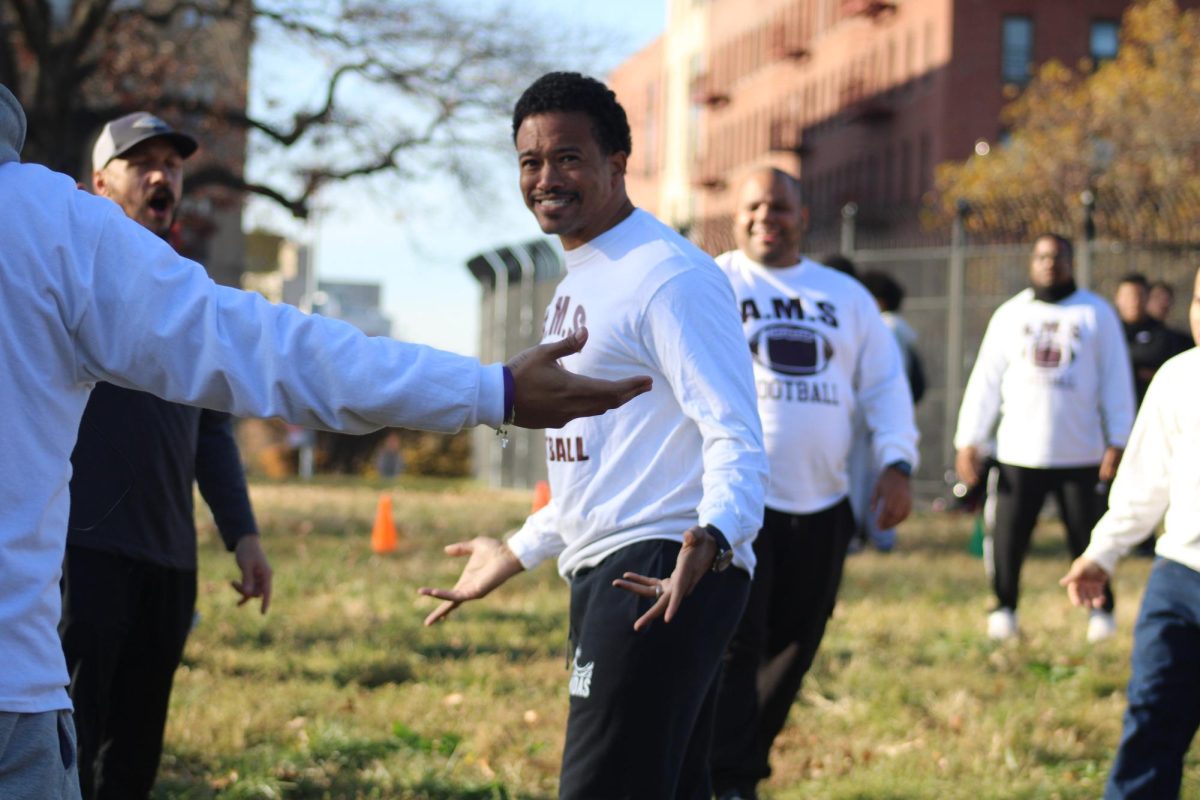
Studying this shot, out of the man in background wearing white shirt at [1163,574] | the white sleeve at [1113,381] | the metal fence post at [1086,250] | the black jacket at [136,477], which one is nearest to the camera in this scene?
the black jacket at [136,477]

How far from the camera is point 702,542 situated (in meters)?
4.03

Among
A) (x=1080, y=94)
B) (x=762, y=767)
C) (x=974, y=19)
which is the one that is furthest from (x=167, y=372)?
(x=974, y=19)

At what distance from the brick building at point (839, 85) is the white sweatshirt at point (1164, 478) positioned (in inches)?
797

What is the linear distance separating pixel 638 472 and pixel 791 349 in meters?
2.41

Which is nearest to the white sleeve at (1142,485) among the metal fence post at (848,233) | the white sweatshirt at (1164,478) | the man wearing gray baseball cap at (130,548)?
the white sweatshirt at (1164,478)

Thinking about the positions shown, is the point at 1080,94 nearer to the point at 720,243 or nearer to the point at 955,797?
the point at 720,243

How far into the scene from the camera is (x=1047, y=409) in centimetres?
1020

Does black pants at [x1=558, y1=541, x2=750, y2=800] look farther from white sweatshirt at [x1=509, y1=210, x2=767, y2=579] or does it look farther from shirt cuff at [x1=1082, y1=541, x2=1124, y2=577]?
shirt cuff at [x1=1082, y1=541, x2=1124, y2=577]

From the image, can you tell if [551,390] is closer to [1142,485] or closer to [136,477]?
[136,477]

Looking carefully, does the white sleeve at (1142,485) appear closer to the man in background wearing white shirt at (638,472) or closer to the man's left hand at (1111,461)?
the man in background wearing white shirt at (638,472)

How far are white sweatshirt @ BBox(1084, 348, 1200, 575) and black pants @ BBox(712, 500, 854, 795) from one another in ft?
4.26

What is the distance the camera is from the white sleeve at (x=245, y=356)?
2777mm

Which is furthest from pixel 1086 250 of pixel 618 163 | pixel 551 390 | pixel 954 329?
pixel 551 390

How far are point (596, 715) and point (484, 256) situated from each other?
22143 millimetres
